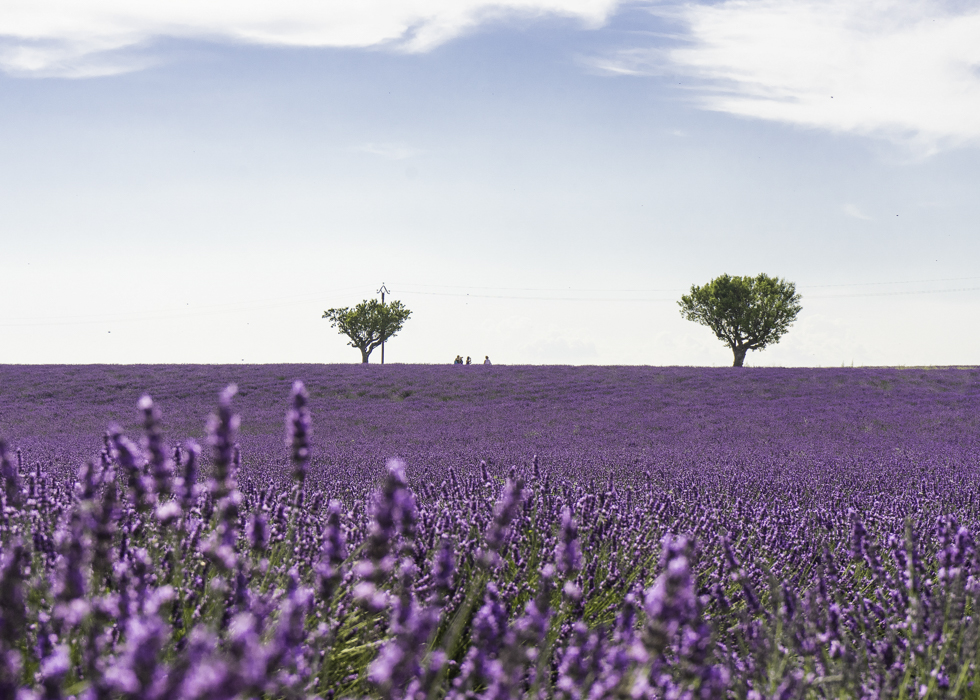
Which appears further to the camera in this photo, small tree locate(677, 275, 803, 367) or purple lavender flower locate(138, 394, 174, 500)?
small tree locate(677, 275, 803, 367)

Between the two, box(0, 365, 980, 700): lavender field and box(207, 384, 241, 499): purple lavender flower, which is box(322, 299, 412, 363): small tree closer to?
box(0, 365, 980, 700): lavender field

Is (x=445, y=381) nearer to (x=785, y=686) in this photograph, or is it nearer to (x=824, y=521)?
(x=824, y=521)

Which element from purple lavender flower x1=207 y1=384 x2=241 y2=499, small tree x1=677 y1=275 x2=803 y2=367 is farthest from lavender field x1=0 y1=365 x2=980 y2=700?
small tree x1=677 y1=275 x2=803 y2=367

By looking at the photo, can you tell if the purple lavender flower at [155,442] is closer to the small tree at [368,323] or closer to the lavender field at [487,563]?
the lavender field at [487,563]

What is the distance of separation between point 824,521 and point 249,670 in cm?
409

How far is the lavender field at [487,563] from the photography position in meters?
1.24

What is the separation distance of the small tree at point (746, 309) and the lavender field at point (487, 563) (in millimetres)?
25088

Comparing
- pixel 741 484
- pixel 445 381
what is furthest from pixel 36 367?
pixel 741 484

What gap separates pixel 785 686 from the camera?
1713 millimetres

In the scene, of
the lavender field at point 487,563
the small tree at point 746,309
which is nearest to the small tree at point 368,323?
the small tree at point 746,309

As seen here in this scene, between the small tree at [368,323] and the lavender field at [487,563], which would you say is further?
the small tree at [368,323]

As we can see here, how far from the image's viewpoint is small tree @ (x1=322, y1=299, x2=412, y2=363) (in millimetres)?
40219

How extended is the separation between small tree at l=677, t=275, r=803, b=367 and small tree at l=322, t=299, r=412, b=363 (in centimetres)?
1507

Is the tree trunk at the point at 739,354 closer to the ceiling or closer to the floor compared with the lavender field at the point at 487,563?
closer to the ceiling
